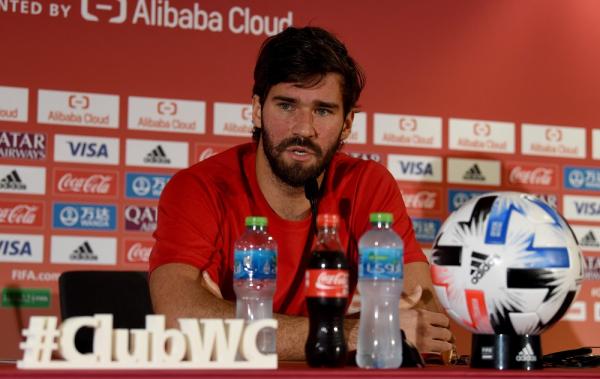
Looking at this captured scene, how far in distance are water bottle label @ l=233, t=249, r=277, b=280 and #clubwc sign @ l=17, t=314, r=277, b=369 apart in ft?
0.91

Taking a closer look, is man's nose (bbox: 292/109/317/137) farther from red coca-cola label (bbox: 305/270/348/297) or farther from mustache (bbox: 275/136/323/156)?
red coca-cola label (bbox: 305/270/348/297)

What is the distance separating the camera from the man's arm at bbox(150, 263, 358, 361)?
1.70 metres

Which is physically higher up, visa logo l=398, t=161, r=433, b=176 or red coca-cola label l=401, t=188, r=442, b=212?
visa logo l=398, t=161, r=433, b=176

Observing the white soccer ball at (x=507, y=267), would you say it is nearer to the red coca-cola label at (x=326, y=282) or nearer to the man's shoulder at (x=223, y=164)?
the red coca-cola label at (x=326, y=282)

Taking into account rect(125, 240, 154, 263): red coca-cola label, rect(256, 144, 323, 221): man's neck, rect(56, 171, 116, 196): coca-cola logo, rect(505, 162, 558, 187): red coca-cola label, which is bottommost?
rect(125, 240, 154, 263): red coca-cola label

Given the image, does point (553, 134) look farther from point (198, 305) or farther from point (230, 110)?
point (198, 305)

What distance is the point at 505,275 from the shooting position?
53.9 inches

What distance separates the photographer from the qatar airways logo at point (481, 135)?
3.88m

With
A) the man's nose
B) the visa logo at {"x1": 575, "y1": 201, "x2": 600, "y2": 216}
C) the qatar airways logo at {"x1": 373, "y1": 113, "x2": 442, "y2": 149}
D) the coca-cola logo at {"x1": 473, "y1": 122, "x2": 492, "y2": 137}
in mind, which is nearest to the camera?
the man's nose

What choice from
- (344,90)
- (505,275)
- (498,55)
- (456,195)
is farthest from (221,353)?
(498,55)

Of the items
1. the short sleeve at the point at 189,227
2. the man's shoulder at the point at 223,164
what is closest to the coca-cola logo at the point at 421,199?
the man's shoulder at the point at 223,164

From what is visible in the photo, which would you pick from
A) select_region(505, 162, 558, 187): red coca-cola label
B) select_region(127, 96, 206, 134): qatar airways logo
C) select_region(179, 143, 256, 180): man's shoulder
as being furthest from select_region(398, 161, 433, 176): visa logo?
select_region(179, 143, 256, 180): man's shoulder

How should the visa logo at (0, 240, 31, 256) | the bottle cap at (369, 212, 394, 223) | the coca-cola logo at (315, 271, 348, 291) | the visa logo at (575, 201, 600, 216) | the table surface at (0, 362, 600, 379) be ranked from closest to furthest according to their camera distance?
the table surface at (0, 362, 600, 379), the coca-cola logo at (315, 271, 348, 291), the bottle cap at (369, 212, 394, 223), the visa logo at (0, 240, 31, 256), the visa logo at (575, 201, 600, 216)

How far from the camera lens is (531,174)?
156 inches
